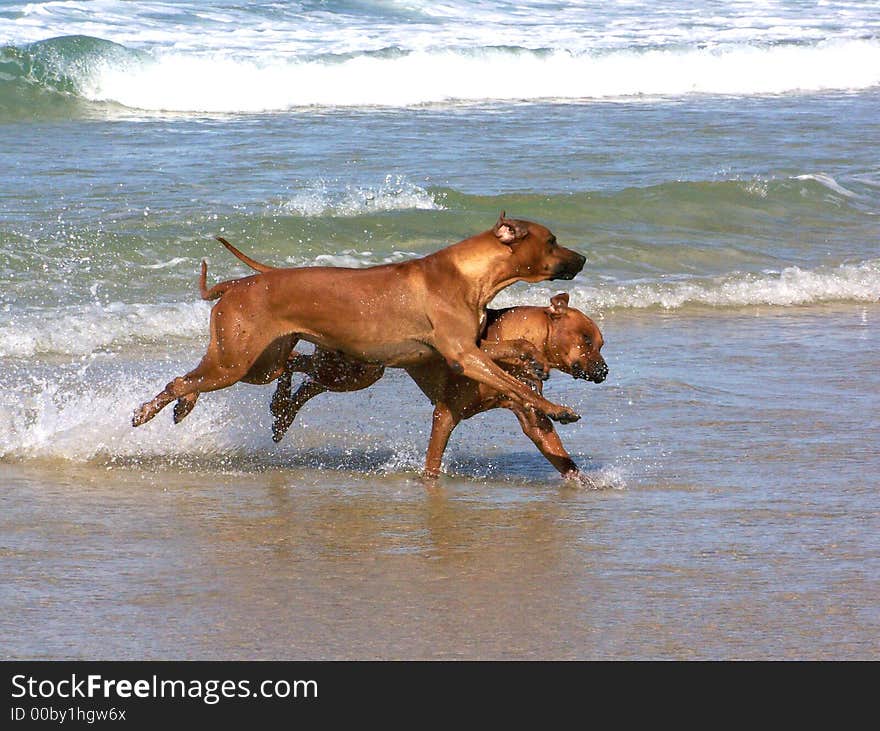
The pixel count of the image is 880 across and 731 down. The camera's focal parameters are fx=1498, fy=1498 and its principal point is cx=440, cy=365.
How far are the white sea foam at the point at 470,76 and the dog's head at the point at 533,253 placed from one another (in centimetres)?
1513

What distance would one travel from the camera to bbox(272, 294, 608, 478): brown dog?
23.3 ft

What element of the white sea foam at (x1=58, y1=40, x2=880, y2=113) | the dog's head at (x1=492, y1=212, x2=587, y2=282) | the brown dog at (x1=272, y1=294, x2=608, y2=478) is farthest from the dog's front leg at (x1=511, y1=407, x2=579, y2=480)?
the white sea foam at (x1=58, y1=40, x2=880, y2=113)

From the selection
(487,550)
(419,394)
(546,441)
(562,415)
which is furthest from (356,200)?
(487,550)

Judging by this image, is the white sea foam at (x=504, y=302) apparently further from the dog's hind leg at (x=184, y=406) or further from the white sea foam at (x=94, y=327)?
the dog's hind leg at (x=184, y=406)

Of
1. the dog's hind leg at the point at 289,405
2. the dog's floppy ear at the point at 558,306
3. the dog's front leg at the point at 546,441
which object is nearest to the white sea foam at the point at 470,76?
the dog's hind leg at the point at 289,405

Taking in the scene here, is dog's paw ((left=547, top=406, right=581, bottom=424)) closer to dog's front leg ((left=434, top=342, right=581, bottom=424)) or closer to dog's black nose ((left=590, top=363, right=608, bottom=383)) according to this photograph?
dog's front leg ((left=434, top=342, right=581, bottom=424))

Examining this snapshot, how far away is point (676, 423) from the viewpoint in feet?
26.3

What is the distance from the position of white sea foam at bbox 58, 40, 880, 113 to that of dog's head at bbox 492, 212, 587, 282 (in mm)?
15130

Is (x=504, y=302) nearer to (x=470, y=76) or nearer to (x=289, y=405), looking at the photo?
(x=289, y=405)

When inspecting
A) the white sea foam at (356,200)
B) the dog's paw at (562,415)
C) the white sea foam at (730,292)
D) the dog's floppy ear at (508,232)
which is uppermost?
the dog's floppy ear at (508,232)

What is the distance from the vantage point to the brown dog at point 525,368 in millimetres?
7094

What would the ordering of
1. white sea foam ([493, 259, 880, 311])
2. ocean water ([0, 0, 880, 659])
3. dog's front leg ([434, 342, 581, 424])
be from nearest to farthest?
ocean water ([0, 0, 880, 659]) < dog's front leg ([434, 342, 581, 424]) < white sea foam ([493, 259, 880, 311])
